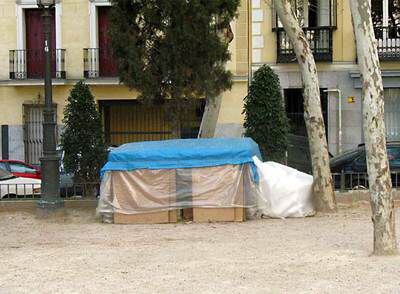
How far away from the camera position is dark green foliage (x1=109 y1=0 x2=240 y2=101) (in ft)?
45.4

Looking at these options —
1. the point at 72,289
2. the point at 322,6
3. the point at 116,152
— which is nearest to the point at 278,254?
the point at 72,289

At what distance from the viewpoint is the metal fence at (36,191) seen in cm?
1473

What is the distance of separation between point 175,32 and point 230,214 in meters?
3.99

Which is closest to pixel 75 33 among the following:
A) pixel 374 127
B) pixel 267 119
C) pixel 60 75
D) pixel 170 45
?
pixel 60 75

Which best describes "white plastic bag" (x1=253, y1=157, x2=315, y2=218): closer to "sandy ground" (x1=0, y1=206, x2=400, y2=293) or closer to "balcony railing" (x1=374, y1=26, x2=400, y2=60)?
"sandy ground" (x1=0, y1=206, x2=400, y2=293)

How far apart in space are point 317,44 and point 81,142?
10595 millimetres

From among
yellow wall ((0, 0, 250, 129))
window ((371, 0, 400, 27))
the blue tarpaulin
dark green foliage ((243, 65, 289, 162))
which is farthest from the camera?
yellow wall ((0, 0, 250, 129))

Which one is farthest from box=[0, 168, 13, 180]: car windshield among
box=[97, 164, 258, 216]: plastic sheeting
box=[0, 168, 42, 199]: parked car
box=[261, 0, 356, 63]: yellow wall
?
box=[261, 0, 356, 63]: yellow wall

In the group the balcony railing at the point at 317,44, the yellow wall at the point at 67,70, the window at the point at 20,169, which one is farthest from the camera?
the yellow wall at the point at 67,70

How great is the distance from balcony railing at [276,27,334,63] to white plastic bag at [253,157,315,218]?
10771mm

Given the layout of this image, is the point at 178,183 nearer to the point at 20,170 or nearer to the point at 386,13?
the point at 20,170

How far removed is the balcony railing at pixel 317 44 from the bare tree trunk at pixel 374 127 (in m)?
14.3

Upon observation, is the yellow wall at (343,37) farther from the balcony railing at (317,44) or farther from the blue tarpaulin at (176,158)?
the blue tarpaulin at (176,158)

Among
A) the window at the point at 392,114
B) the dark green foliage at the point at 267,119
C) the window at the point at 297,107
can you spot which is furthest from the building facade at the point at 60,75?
the dark green foliage at the point at 267,119
